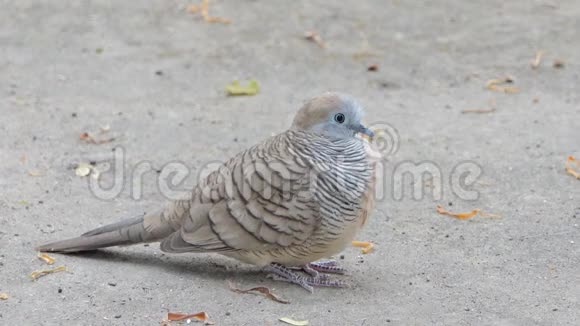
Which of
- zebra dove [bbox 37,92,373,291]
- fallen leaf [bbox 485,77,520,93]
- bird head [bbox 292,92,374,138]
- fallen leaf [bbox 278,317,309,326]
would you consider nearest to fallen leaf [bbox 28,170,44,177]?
zebra dove [bbox 37,92,373,291]

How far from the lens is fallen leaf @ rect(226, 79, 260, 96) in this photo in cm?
779

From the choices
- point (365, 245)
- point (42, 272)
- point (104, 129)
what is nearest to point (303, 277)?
point (365, 245)

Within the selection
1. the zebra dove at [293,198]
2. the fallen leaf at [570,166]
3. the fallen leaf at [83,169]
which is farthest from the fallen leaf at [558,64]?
the fallen leaf at [83,169]

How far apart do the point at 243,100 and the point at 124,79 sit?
1.17 m

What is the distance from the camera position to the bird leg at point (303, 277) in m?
5.07

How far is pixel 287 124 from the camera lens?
732 cm

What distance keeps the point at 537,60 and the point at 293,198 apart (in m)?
4.51

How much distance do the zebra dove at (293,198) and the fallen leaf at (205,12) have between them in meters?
4.35

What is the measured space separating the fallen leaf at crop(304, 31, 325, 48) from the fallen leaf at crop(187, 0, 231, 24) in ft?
2.85

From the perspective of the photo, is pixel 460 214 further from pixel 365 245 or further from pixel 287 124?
pixel 287 124

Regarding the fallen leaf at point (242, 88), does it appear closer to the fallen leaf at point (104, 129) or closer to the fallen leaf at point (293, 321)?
the fallen leaf at point (104, 129)

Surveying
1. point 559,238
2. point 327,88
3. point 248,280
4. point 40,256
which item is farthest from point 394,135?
point 40,256

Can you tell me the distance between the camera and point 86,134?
6.98m

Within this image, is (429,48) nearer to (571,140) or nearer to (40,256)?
(571,140)
